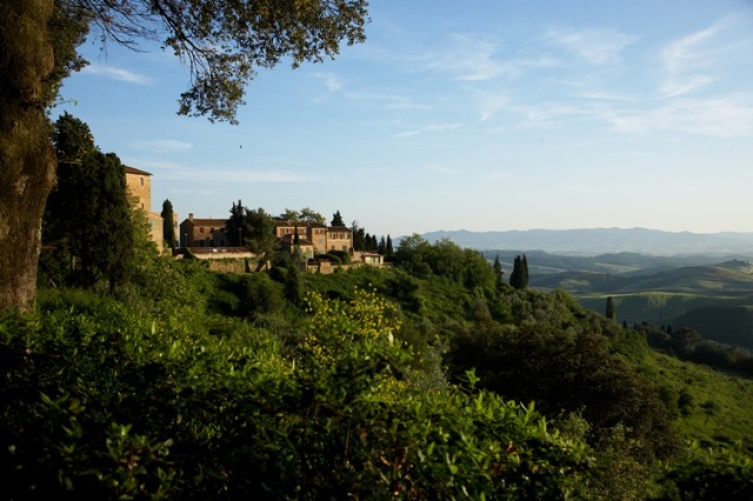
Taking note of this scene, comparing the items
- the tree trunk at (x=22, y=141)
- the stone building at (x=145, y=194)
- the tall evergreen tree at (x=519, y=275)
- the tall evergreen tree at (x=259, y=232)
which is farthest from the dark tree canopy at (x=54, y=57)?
the tall evergreen tree at (x=519, y=275)

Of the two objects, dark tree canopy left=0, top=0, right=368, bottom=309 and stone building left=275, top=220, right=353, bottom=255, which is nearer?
dark tree canopy left=0, top=0, right=368, bottom=309

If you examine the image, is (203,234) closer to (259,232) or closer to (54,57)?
(259,232)

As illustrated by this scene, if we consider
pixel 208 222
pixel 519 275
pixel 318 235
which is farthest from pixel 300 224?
pixel 519 275

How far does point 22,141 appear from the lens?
26.7 feet

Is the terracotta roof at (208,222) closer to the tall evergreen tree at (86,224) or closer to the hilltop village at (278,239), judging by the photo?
the hilltop village at (278,239)

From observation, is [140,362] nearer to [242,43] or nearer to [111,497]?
[111,497]

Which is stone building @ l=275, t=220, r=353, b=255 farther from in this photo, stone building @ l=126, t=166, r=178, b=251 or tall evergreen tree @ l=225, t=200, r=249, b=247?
stone building @ l=126, t=166, r=178, b=251

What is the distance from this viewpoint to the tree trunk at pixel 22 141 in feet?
26.1

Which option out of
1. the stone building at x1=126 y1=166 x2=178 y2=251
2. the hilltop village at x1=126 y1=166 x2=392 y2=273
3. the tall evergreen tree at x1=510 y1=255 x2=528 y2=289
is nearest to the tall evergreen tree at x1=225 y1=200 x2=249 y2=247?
the hilltop village at x1=126 y1=166 x2=392 y2=273

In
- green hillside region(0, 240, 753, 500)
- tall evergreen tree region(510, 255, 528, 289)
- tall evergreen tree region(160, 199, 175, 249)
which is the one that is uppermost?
tall evergreen tree region(160, 199, 175, 249)

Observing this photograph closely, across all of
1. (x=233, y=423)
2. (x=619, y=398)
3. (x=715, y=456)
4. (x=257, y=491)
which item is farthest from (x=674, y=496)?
(x=619, y=398)

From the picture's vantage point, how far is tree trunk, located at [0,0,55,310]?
7961mm

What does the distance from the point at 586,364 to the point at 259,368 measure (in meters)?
29.1

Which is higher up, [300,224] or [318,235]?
[300,224]
